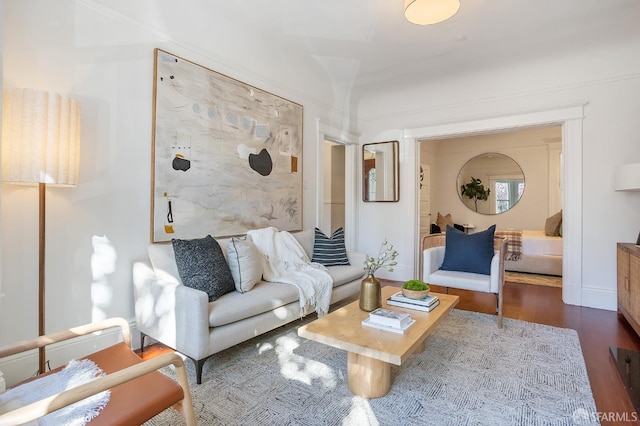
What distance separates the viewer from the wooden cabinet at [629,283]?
8.92ft

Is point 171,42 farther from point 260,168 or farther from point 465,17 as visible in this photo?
point 465,17

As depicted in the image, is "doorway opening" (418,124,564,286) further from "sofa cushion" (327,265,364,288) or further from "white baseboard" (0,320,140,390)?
"white baseboard" (0,320,140,390)

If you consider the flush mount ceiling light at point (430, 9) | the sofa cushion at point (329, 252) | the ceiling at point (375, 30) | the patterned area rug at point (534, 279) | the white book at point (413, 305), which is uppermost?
the ceiling at point (375, 30)

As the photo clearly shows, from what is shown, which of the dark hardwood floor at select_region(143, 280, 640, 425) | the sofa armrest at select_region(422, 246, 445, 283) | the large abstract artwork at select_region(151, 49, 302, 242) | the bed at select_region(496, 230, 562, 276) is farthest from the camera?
the bed at select_region(496, 230, 562, 276)

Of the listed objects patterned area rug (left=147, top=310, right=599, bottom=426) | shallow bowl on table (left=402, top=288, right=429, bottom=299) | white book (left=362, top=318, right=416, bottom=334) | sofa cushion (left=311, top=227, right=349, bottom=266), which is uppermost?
sofa cushion (left=311, top=227, right=349, bottom=266)

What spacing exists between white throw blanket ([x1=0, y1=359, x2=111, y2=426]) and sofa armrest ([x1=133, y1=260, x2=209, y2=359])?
58 cm

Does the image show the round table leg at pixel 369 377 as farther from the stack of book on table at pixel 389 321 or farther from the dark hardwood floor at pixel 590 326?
the dark hardwood floor at pixel 590 326

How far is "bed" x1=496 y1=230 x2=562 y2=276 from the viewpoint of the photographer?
5094mm

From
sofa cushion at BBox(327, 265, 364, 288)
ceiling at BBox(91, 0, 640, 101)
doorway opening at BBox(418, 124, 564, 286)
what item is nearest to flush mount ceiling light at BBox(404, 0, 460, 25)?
ceiling at BBox(91, 0, 640, 101)

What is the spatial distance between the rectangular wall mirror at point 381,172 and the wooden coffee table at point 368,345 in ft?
10.2

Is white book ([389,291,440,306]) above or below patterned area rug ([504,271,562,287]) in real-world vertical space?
above

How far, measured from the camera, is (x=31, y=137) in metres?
1.75

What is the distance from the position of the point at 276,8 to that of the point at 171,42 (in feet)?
3.20

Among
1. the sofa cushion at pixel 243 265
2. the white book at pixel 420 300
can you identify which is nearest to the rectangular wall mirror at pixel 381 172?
the white book at pixel 420 300
